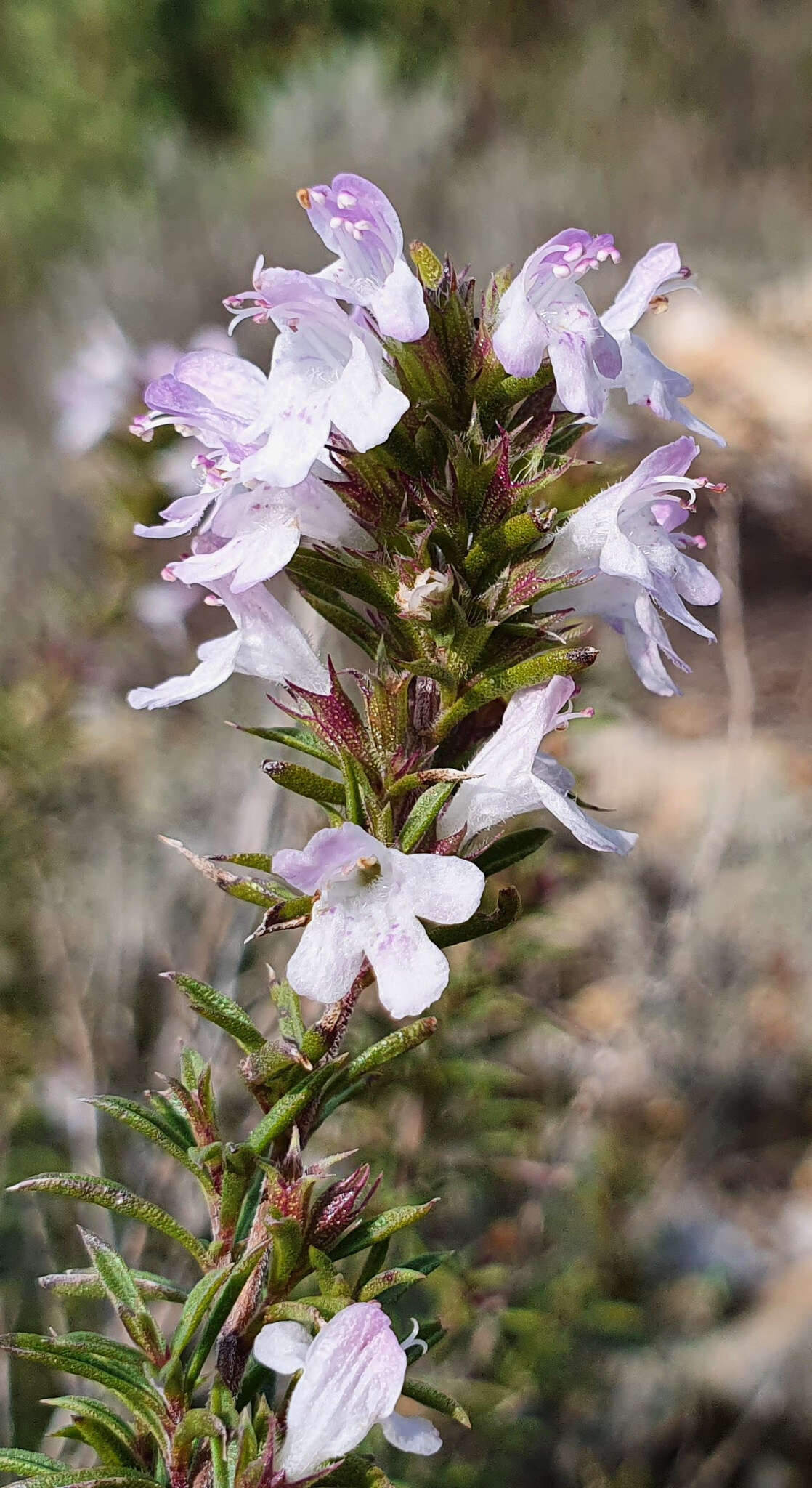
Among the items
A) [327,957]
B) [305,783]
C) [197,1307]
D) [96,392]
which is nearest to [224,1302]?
[197,1307]

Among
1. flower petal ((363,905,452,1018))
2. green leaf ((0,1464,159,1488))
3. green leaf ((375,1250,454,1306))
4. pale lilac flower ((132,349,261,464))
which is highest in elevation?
pale lilac flower ((132,349,261,464))

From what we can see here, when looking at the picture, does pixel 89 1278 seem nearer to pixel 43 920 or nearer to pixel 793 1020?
pixel 43 920

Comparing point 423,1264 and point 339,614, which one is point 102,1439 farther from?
point 339,614

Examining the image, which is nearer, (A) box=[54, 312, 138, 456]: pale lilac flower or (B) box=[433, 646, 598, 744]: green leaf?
(B) box=[433, 646, 598, 744]: green leaf

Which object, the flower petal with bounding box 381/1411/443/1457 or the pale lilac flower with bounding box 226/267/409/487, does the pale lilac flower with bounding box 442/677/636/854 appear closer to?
the pale lilac flower with bounding box 226/267/409/487

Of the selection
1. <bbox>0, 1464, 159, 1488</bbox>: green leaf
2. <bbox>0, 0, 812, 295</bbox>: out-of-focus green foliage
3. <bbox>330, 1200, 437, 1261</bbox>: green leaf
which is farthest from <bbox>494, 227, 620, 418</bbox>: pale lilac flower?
<bbox>0, 0, 812, 295</bbox>: out-of-focus green foliage

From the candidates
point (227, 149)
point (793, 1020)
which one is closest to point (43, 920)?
point (793, 1020)

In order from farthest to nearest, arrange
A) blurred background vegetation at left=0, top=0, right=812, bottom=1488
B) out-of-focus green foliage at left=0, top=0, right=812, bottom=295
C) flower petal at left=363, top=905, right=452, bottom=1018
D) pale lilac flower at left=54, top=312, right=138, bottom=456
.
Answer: out-of-focus green foliage at left=0, top=0, right=812, bottom=295, pale lilac flower at left=54, top=312, right=138, bottom=456, blurred background vegetation at left=0, top=0, right=812, bottom=1488, flower petal at left=363, top=905, right=452, bottom=1018
